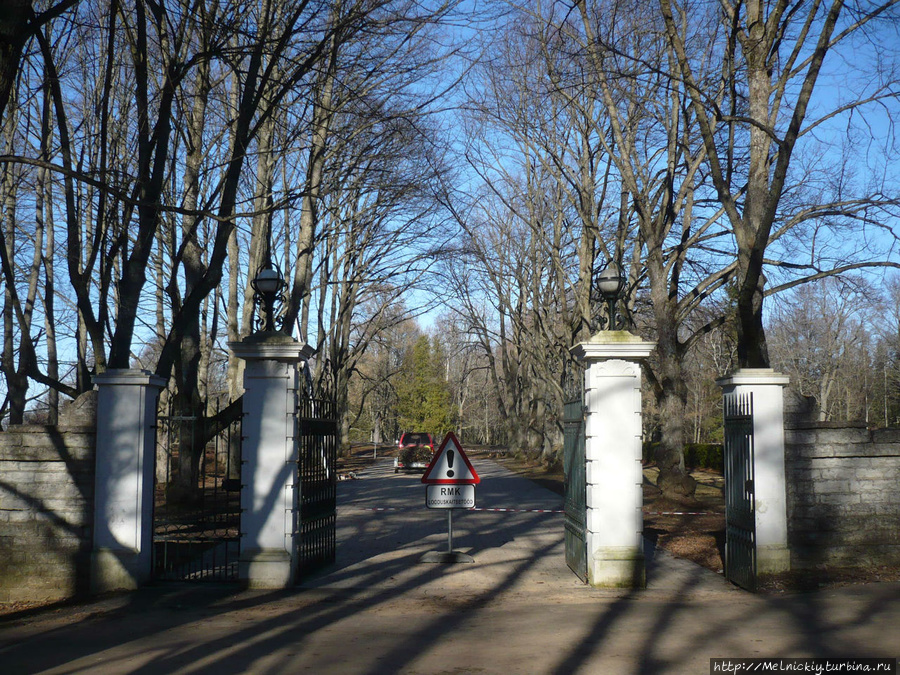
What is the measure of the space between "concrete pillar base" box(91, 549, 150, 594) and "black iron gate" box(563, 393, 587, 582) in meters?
5.32

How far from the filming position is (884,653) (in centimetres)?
638

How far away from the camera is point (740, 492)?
9.93m

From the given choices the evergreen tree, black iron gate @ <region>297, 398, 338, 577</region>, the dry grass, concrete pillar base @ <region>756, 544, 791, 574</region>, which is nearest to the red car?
the dry grass

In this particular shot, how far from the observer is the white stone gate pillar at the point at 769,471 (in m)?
9.62

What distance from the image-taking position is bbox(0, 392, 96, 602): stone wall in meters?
9.45

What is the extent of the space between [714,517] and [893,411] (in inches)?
2224

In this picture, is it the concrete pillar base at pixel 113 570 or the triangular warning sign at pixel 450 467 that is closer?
the concrete pillar base at pixel 113 570

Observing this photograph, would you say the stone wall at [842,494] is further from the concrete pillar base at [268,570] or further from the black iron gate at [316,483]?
the concrete pillar base at [268,570]

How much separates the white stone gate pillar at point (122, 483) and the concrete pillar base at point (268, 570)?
4.08ft

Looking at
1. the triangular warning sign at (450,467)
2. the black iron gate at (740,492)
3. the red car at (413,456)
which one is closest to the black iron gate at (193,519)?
the triangular warning sign at (450,467)

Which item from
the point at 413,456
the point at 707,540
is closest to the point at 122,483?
the point at 707,540

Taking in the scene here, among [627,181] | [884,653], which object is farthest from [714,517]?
[884,653]

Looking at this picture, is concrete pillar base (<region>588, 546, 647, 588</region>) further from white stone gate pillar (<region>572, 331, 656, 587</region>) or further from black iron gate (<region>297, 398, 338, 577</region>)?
black iron gate (<region>297, 398, 338, 577</region>)

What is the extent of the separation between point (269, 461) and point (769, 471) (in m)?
5.94
